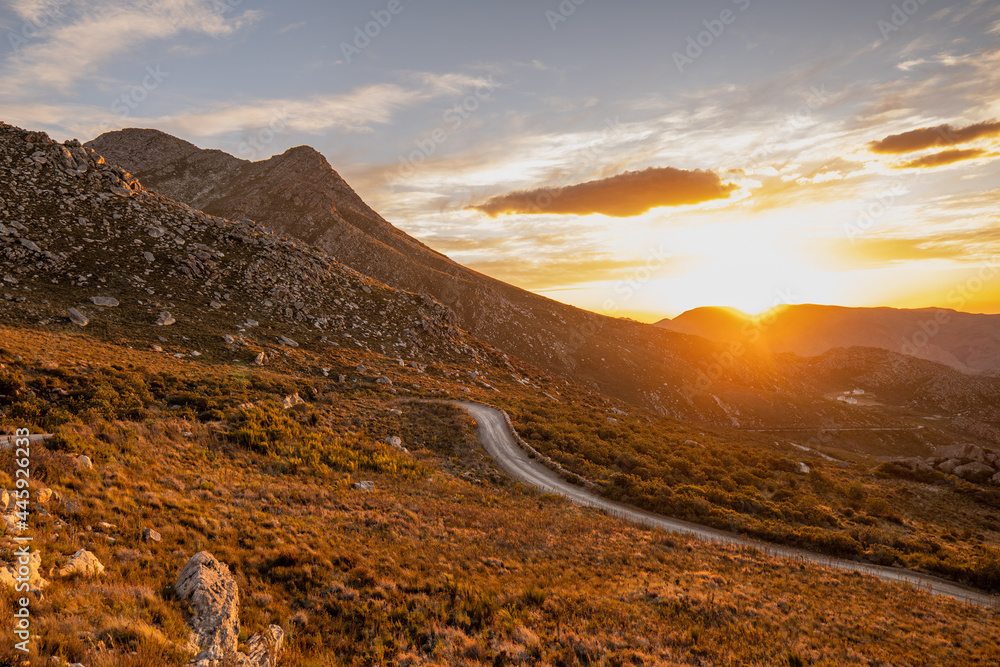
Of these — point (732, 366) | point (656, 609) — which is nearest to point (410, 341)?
point (656, 609)

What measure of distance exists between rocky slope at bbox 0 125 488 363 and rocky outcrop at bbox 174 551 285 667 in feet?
104

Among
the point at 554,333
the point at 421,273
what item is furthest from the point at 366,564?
the point at 421,273

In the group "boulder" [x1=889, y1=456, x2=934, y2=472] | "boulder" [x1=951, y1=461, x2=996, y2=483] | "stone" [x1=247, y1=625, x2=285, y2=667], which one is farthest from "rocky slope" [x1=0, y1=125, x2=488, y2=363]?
"boulder" [x1=951, y1=461, x2=996, y2=483]

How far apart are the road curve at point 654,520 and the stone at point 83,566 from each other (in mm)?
20611

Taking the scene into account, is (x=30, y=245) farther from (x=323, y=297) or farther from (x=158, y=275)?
(x=323, y=297)

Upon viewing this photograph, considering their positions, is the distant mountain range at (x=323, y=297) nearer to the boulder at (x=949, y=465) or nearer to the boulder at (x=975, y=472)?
the boulder at (x=949, y=465)

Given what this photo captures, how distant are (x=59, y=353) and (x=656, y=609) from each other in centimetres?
3324

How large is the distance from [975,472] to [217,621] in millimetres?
61071

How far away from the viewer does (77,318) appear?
31.4m

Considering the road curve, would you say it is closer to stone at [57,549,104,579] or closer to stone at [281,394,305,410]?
stone at [281,394,305,410]

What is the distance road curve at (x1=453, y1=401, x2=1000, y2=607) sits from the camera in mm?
18047

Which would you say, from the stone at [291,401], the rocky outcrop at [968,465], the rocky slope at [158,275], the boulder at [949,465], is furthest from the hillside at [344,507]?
the boulder at [949,465]

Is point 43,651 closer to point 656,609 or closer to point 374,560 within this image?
point 374,560

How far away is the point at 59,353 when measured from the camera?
923 inches
